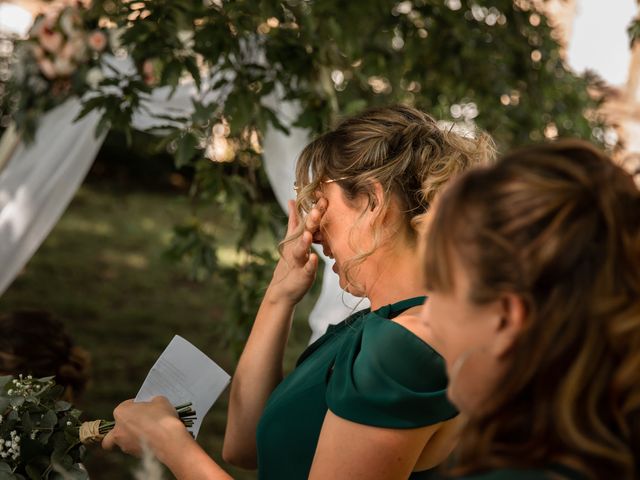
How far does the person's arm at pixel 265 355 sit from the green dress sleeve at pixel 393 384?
1.78ft

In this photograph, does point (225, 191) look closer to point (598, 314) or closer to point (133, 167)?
point (598, 314)

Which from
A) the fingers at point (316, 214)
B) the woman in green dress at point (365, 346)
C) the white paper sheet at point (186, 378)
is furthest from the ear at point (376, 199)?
the white paper sheet at point (186, 378)

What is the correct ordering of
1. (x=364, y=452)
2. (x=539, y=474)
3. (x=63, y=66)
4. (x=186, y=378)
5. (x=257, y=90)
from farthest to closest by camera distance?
(x=63, y=66), (x=257, y=90), (x=186, y=378), (x=364, y=452), (x=539, y=474)

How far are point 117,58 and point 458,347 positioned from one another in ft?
9.80

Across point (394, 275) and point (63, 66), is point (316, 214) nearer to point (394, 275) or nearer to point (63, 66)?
point (394, 275)

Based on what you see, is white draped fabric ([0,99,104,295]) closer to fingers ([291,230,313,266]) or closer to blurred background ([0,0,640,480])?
blurred background ([0,0,640,480])

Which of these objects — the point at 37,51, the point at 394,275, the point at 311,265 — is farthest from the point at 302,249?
the point at 37,51

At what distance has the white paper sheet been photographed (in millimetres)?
1953

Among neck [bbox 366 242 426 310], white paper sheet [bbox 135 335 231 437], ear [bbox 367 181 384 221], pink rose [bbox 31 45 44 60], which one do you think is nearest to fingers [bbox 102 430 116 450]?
white paper sheet [bbox 135 335 231 437]

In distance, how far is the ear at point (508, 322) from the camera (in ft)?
3.24

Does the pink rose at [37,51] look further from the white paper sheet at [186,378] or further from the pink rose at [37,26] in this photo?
the white paper sheet at [186,378]

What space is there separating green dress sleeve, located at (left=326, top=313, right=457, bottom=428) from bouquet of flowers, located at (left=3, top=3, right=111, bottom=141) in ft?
7.92

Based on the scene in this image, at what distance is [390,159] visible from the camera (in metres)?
Answer: 1.77

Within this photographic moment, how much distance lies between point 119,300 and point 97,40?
370 centimetres
